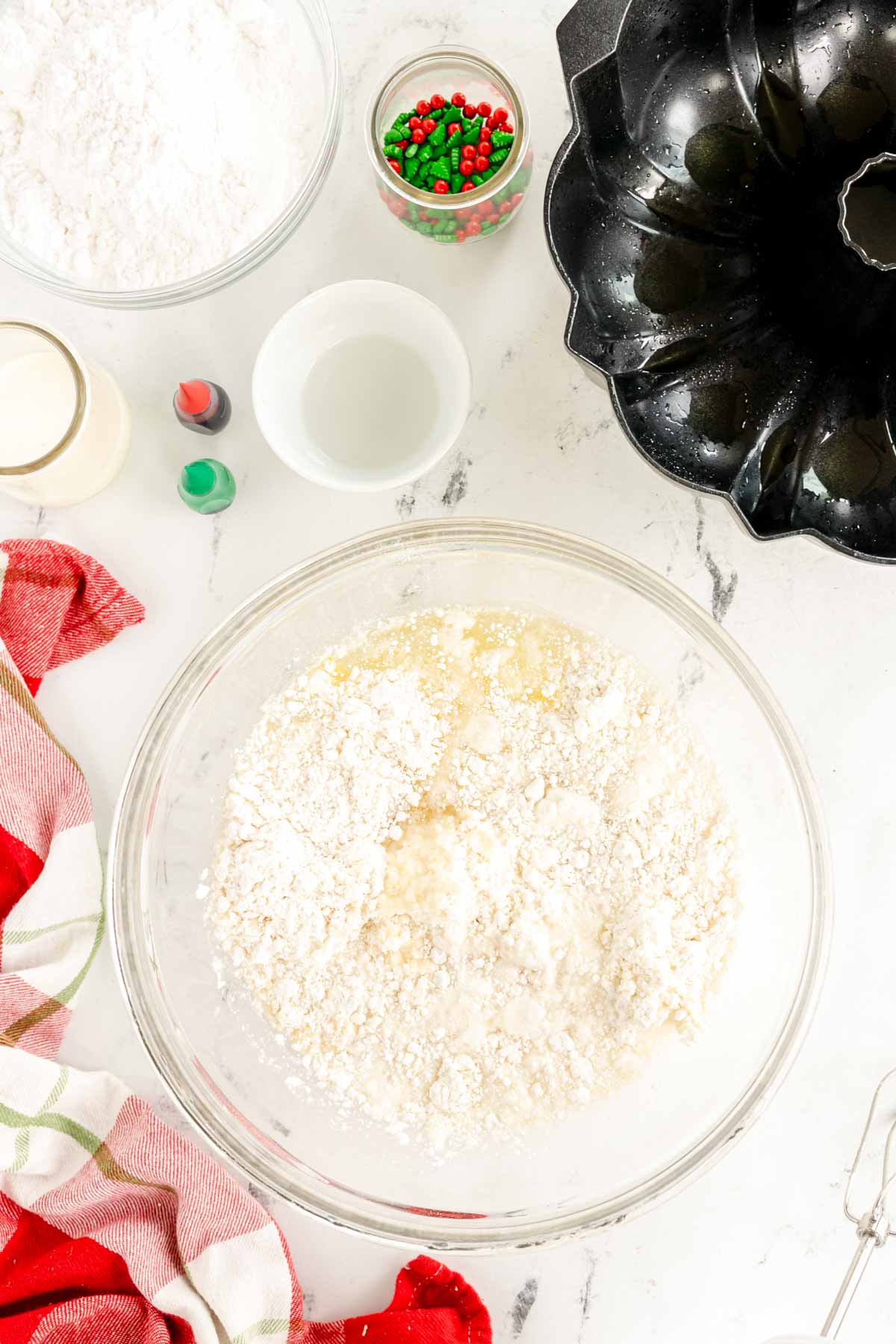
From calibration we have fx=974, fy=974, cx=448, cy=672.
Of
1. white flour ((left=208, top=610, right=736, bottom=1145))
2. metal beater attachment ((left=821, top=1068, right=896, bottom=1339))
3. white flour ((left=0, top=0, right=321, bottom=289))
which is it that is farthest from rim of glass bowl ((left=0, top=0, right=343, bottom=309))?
metal beater attachment ((left=821, top=1068, right=896, bottom=1339))

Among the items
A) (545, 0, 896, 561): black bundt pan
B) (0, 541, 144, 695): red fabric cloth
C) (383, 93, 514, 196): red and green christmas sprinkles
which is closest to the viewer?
(545, 0, 896, 561): black bundt pan

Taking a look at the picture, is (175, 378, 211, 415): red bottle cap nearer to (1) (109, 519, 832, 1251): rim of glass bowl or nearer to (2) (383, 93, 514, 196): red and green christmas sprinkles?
(1) (109, 519, 832, 1251): rim of glass bowl

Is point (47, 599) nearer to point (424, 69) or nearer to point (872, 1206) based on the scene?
point (424, 69)

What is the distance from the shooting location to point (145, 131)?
1120 mm

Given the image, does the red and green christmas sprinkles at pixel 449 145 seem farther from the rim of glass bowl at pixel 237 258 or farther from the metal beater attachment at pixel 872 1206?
the metal beater attachment at pixel 872 1206

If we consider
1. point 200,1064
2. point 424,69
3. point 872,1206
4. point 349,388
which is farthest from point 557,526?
point 872,1206

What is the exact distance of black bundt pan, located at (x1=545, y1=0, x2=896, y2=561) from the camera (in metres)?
1.04

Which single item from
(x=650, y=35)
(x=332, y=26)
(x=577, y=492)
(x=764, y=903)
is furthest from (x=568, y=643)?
(x=332, y=26)

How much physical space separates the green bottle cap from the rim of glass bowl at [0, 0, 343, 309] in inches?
8.0

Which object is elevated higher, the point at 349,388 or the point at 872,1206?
the point at 349,388

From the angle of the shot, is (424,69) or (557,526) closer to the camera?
(424,69)

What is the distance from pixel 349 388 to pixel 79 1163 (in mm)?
1053

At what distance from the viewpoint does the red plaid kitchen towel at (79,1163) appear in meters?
1.21

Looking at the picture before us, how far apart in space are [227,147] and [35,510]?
523 mm
